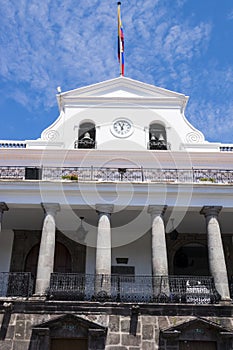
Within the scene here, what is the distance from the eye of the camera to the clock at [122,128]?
19188mm

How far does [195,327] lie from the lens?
12047 mm

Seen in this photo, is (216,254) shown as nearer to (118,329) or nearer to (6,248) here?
(118,329)

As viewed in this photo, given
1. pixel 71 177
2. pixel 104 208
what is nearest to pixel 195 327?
pixel 104 208

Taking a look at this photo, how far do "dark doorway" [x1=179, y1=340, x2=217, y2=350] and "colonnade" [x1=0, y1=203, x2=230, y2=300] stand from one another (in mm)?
1482

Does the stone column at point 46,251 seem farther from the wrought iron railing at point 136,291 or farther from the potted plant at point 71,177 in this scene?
the potted plant at point 71,177

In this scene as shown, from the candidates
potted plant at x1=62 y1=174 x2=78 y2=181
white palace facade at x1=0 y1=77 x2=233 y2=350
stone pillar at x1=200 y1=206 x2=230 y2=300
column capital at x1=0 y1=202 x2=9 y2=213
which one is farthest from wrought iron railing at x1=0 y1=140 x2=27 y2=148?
stone pillar at x1=200 y1=206 x2=230 y2=300

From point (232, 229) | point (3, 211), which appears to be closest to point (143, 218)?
point (232, 229)

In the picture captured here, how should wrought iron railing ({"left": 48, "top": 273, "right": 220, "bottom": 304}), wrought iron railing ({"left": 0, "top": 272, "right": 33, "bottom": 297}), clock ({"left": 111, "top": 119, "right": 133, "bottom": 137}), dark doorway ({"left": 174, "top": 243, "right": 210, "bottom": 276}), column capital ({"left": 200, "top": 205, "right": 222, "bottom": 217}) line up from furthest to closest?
clock ({"left": 111, "top": 119, "right": 133, "bottom": 137}) < dark doorway ({"left": 174, "top": 243, "right": 210, "bottom": 276}) < column capital ({"left": 200, "top": 205, "right": 222, "bottom": 217}) < wrought iron railing ({"left": 0, "top": 272, "right": 33, "bottom": 297}) < wrought iron railing ({"left": 48, "top": 273, "right": 220, "bottom": 304})

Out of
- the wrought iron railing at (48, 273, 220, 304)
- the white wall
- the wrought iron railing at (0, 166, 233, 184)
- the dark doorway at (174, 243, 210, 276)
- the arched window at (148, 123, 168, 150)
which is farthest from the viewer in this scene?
the arched window at (148, 123, 168, 150)

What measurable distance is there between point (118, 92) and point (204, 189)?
842 cm

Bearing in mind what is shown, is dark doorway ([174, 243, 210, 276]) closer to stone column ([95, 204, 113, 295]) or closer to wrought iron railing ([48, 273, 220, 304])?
wrought iron railing ([48, 273, 220, 304])

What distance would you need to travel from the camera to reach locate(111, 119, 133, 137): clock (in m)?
19.2

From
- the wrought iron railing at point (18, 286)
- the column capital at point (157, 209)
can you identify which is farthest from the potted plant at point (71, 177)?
the wrought iron railing at point (18, 286)

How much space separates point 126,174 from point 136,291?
4418mm
